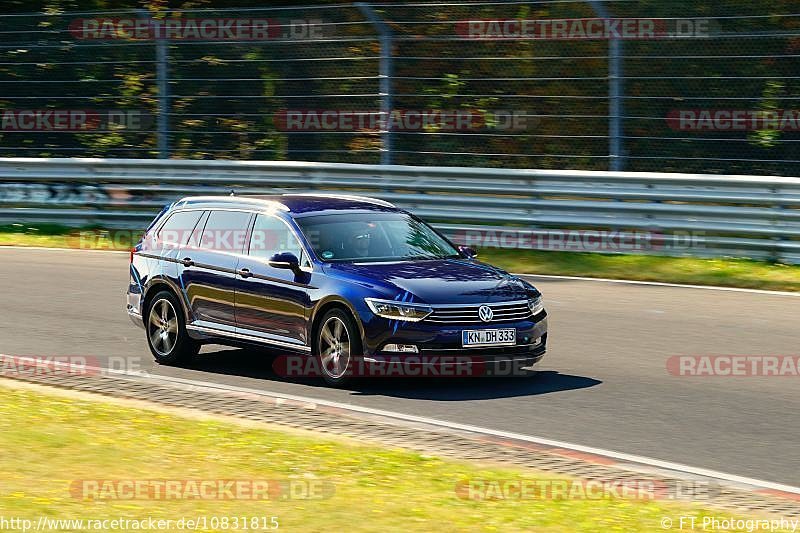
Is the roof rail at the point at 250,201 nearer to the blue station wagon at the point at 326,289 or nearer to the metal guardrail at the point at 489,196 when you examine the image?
the blue station wagon at the point at 326,289

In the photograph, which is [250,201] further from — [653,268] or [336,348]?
[653,268]

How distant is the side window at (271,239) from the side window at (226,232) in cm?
15

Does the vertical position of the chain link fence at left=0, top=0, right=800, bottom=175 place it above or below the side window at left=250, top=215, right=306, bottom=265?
above

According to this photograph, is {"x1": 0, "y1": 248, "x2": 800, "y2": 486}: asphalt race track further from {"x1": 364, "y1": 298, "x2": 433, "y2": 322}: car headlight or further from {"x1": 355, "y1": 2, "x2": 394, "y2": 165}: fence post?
{"x1": 355, "y1": 2, "x2": 394, "y2": 165}: fence post

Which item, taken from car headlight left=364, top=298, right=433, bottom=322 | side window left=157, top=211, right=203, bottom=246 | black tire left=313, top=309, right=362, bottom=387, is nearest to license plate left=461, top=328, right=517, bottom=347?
car headlight left=364, top=298, right=433, bottom=322

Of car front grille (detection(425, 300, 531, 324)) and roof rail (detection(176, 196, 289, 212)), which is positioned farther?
roof rail (detection(176, 196, 289, 212))

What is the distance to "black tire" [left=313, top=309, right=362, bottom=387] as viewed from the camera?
431 inches

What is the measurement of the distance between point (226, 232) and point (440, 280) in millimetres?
2305

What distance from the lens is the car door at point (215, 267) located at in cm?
1213

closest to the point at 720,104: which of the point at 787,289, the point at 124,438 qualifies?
the point at 787,289

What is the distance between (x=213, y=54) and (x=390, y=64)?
3.81 metres

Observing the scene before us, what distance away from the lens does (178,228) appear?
13.0 m

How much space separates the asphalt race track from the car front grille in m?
0.57

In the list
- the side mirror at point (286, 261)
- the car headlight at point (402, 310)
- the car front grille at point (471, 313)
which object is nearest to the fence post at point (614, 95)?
→ the car front grille at point (471, 313)
